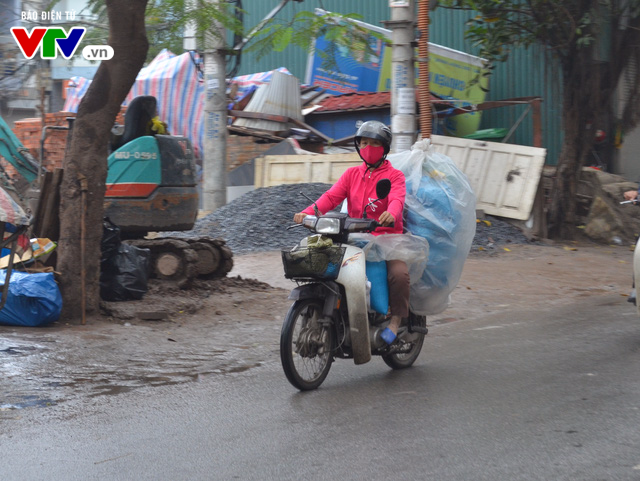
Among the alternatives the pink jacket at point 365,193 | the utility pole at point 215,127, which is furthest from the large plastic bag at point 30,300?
the utility pole at point 215,127

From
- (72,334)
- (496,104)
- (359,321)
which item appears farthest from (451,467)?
(496,104)

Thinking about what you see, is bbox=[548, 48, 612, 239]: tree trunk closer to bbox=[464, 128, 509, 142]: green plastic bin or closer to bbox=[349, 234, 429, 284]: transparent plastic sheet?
A: bbox=[464, 128, 509, 142]: green plastic bin

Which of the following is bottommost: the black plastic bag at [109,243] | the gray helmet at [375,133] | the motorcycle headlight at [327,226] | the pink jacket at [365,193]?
the black plastic bag at [109,243]

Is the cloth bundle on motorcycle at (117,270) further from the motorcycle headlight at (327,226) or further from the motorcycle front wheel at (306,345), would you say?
the motorcycle headlight at (327,226)

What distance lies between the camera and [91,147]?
8219mm

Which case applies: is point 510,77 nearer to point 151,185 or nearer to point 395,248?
point 151,185

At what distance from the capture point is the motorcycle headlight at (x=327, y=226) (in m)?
5.63

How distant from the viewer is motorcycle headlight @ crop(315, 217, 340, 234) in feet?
18.5

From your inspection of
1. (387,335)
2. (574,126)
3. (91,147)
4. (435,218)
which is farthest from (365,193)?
(574,126)

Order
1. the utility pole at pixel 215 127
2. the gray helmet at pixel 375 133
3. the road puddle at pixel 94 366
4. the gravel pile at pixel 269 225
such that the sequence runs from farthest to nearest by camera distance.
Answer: the utility pole at pixel 215 127
the gravel pile at pixel 269 225
the gray helmet at pixel 375 133
the road puddle at pixel 94 366

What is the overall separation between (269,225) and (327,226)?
934 cm

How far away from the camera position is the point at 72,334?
299 inches

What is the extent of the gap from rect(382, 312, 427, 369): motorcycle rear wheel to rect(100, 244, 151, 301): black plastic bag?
3.77 metres

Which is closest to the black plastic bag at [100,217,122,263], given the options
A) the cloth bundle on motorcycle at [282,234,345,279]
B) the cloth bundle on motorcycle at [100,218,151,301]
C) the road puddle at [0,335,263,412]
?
Result: the cloth bundle on motorcycle at [100,218,151,301]
